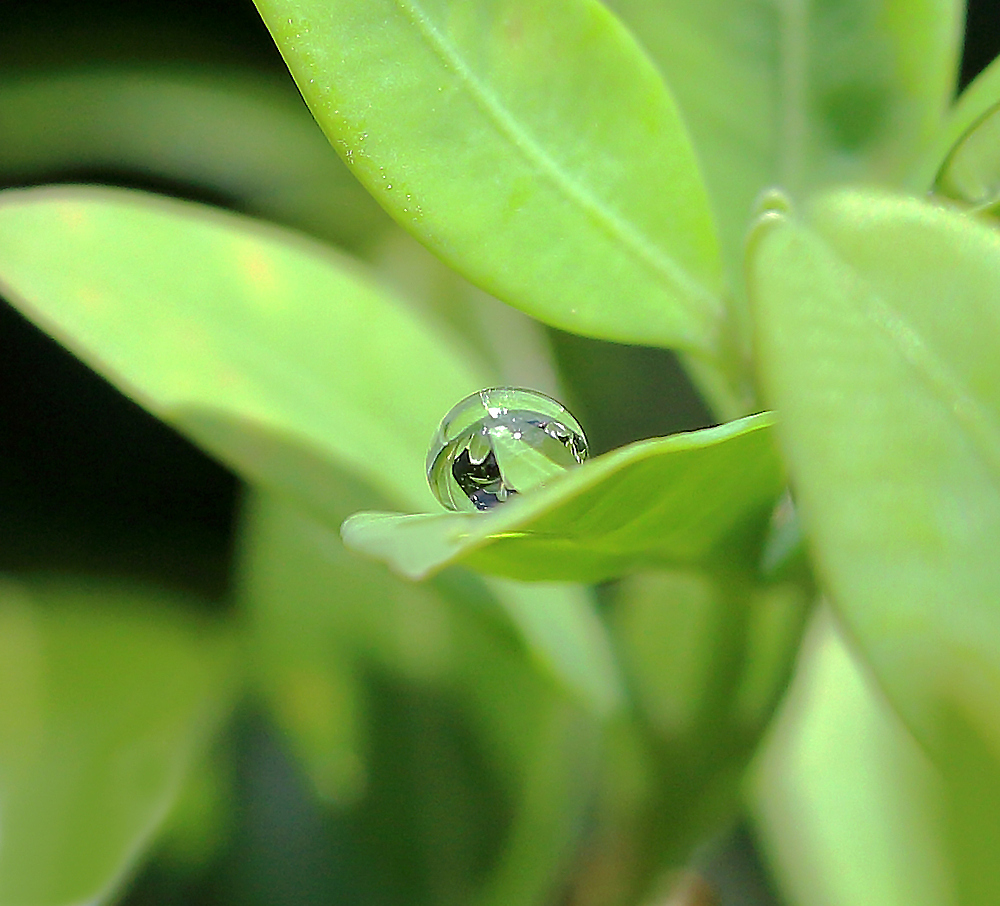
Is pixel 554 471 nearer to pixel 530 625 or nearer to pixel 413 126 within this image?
pixel 413 126

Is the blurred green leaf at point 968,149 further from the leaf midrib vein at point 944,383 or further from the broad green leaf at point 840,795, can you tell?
the broad green leaf at point 840,795

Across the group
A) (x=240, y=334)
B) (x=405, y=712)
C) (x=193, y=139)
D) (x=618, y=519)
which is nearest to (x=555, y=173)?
(x=618, y=519)

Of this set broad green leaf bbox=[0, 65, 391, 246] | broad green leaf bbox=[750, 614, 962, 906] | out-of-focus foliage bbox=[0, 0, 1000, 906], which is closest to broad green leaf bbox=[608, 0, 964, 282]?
out-of-focus foliage bbox=[0, 0, 1000, 906]

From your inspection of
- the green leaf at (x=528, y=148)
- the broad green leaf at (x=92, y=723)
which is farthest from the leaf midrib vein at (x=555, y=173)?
the broad green leaf at (x=92, y=723)

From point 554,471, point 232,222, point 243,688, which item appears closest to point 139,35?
point 232,222

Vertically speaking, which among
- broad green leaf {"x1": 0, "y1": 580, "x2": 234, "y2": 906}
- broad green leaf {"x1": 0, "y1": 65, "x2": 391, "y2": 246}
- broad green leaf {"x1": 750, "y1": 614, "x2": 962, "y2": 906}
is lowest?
broad green leaf {"x1": 750, "y1": 614, "x2": 962, "y2": 906}

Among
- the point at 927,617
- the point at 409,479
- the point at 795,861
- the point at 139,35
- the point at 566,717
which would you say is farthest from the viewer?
the point at 139,35

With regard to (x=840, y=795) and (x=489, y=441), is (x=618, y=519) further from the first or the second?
(x=840, y=795)

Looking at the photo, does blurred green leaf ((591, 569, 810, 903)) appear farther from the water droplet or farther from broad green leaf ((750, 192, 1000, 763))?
broad green leaf ((750, 192, 1000, 763))
